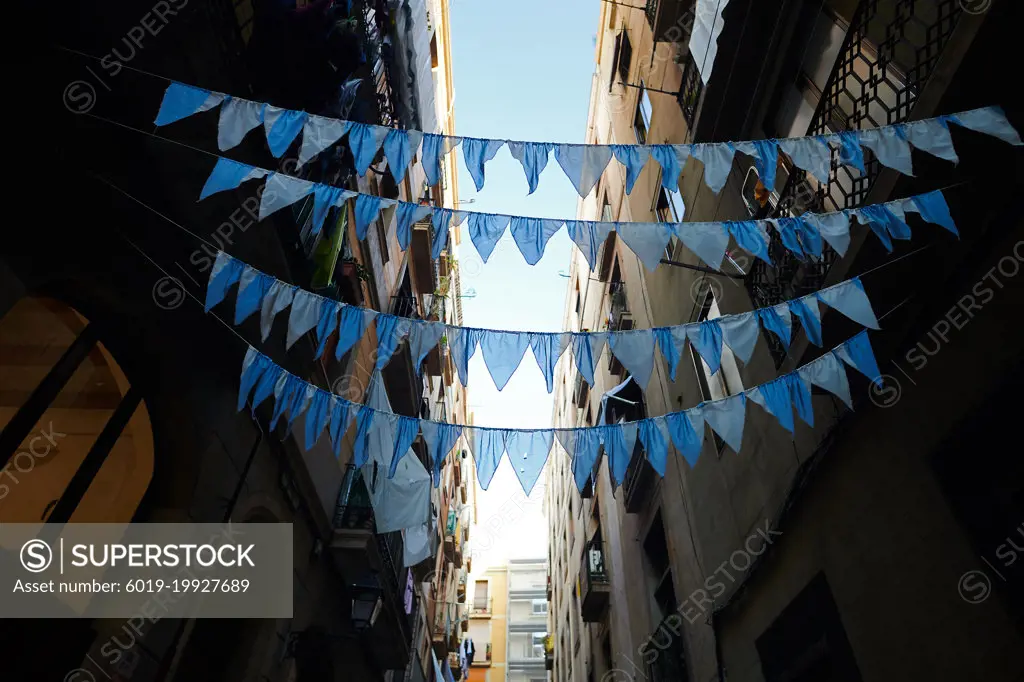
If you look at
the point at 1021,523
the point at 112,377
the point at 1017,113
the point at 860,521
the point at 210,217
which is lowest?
the point at 1021,523

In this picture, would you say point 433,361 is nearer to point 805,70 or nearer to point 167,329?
point 167,329

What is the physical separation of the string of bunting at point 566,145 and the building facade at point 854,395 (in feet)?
1.07

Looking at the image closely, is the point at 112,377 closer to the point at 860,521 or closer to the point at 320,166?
the point at 320,166

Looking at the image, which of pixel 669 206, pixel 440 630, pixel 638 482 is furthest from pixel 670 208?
pixel 440 630

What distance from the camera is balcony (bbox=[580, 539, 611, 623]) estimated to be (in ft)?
50.8

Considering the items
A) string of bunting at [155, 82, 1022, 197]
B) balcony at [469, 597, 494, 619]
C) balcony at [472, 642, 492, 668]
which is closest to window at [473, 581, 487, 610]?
balcony at [469, 597, 494, 619]

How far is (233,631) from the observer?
22.6ft

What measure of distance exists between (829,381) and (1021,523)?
1.62m

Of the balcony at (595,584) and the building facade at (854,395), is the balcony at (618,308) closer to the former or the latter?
the building facade at (854,395)

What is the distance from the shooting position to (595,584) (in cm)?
1545

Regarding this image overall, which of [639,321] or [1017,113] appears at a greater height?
[639,321]

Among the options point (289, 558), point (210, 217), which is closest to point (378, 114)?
point (210, 217)

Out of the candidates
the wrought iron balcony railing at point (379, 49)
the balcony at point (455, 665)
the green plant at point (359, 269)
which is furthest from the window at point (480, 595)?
the wrought iron balcony railing at point (379, 49)

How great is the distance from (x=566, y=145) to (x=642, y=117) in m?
9.68
